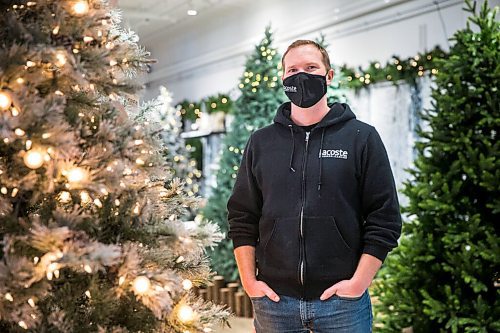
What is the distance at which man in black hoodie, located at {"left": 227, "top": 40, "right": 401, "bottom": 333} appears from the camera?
217 cm

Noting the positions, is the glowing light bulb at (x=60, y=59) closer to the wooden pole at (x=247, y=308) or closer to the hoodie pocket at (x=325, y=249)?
the hoodie pocket at (x=325, y=249)

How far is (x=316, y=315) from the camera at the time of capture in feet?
7.11

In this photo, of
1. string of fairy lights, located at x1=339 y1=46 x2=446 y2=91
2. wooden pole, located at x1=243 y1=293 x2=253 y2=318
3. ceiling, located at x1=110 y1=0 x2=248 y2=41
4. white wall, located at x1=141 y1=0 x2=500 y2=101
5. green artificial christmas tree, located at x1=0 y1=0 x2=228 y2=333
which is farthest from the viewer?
ceiling, located at x1=110 y1=0 x2=248 y2=41

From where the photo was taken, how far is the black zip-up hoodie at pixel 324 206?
2.18 meters

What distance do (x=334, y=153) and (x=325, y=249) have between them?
13.7 inches

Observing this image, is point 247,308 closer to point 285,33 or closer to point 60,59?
point 60,59

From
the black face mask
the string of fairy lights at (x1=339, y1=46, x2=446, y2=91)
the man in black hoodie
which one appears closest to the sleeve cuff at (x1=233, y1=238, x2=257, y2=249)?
the man in black hoodie

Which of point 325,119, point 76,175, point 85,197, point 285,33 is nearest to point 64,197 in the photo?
point 85,197

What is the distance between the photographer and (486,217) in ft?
11.4

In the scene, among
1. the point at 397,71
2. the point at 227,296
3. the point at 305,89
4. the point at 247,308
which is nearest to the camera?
the point at 305,89

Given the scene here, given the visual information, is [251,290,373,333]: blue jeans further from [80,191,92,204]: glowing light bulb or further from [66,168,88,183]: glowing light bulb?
[66,168,88,183]: glowing light bulb

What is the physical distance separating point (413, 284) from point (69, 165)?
255 cm

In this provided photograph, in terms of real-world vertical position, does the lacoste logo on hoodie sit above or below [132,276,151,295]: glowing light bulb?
above

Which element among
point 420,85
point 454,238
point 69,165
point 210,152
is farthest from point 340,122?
point 210,152
